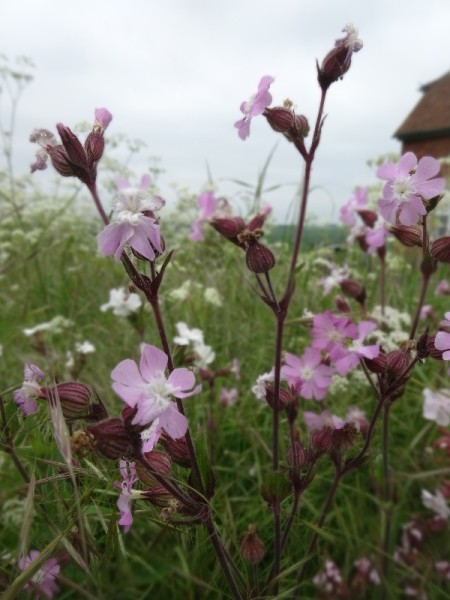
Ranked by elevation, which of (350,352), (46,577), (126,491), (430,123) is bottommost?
(46,577)

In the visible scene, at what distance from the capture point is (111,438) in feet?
1.45

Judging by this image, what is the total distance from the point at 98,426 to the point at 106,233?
18 centimetres

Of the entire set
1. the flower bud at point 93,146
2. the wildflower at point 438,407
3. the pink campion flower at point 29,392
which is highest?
the flower bud at point 93,146

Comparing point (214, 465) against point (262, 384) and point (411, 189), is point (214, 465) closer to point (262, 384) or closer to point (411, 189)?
point (262, 384)

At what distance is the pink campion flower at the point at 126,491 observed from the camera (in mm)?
516

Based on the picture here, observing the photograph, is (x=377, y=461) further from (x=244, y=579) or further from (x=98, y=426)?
(x=98, y=426)

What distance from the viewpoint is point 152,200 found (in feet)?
1.72

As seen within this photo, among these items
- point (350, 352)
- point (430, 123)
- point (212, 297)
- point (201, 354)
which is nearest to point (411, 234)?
point (350, 352)

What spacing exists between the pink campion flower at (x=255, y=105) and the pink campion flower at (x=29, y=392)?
39 cm

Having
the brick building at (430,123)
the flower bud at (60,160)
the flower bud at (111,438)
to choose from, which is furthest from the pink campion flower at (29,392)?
the brick building at (430,123)

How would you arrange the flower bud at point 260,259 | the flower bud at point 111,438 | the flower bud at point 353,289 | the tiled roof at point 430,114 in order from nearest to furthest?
the flower bud at point 111,438, the flower bud at point 260,259, the flower bud at point 353,289, the tiled roof at point 430,114

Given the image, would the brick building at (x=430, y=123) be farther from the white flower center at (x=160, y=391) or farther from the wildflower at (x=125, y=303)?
the white flower center at (x=160, y=391)

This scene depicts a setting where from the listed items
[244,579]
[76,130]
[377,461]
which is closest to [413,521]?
[377,461]

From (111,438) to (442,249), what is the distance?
46 centimetres
